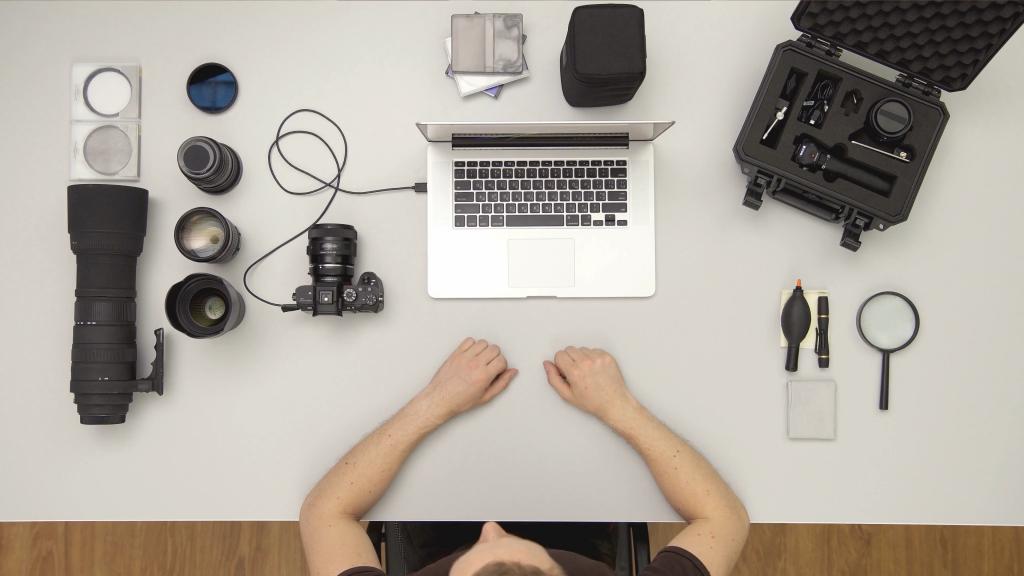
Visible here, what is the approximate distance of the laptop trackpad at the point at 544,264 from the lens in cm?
110

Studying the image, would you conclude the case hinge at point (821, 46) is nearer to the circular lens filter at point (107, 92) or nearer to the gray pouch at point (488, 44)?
the gray pouch at point (488, 44)

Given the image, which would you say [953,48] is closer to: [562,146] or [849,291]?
[849,291]

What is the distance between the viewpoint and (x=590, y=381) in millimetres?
1062

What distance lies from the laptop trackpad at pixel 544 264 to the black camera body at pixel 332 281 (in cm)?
30

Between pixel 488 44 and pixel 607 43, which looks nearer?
pixel 607 43

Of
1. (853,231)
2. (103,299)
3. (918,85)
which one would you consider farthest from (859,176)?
(103,299)

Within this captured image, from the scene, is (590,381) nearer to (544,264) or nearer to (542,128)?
(544,264)

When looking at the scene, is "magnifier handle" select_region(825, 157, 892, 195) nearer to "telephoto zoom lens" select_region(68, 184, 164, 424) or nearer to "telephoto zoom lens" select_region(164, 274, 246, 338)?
"telephoto zoom lens" select_region(164, 274, 246, 338)

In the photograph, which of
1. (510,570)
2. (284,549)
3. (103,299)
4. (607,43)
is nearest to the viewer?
(510,570)

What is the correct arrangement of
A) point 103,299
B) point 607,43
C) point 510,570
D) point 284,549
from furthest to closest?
point 284,549 → point 103,299 → point 607,43 → point 510,570

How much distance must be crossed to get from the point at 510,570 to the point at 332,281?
612 mm

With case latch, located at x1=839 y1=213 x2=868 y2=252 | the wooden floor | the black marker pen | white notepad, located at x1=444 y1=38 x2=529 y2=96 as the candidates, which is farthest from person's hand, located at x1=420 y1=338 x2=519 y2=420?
the wooden floor

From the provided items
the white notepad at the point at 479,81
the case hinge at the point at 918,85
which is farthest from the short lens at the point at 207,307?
the case hinge at the point at 918,85

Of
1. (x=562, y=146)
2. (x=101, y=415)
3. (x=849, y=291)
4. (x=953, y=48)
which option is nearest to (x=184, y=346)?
(x=101, y=415)
